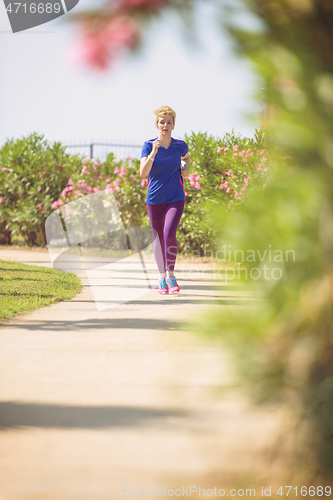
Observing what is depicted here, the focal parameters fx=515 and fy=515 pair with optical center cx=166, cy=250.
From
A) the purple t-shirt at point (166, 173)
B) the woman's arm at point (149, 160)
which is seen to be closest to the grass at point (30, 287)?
the purple t-shirt at point (166, 173)

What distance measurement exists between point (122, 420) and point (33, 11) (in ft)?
5.55

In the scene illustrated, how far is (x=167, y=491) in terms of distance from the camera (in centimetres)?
176

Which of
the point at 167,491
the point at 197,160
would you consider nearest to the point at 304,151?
the point at 167,491

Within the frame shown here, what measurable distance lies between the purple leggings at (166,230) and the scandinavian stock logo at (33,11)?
13.7 feet

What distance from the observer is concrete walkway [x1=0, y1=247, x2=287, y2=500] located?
175 cm

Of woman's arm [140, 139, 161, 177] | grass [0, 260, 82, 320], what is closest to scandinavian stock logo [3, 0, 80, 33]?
grass [0, 260, 82, 320]

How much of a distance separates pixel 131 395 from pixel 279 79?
1.77 meters

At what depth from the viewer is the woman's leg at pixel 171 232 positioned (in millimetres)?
5898

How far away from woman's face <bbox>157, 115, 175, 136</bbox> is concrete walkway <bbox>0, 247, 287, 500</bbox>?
2.89 meters

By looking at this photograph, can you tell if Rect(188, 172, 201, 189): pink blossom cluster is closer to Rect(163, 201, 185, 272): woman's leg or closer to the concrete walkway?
Rect(163, 201, 185, 272): woman's leg

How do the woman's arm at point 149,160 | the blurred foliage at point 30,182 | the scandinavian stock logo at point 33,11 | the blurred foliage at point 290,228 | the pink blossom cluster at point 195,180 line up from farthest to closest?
the blurred foliage at point 30,182
the pink blossom cluster at point 195,180
the woman's arm at point 149,160
the scandinavian stock logo at point 33,11
the blurred foliage at point 290,228

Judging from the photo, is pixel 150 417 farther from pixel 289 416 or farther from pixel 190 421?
pixel 289 416

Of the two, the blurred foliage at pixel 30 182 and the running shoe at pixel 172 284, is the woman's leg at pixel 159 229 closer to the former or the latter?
the running shoe at pixel 172 284

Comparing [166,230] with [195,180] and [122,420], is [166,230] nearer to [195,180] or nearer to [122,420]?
[122,420]
